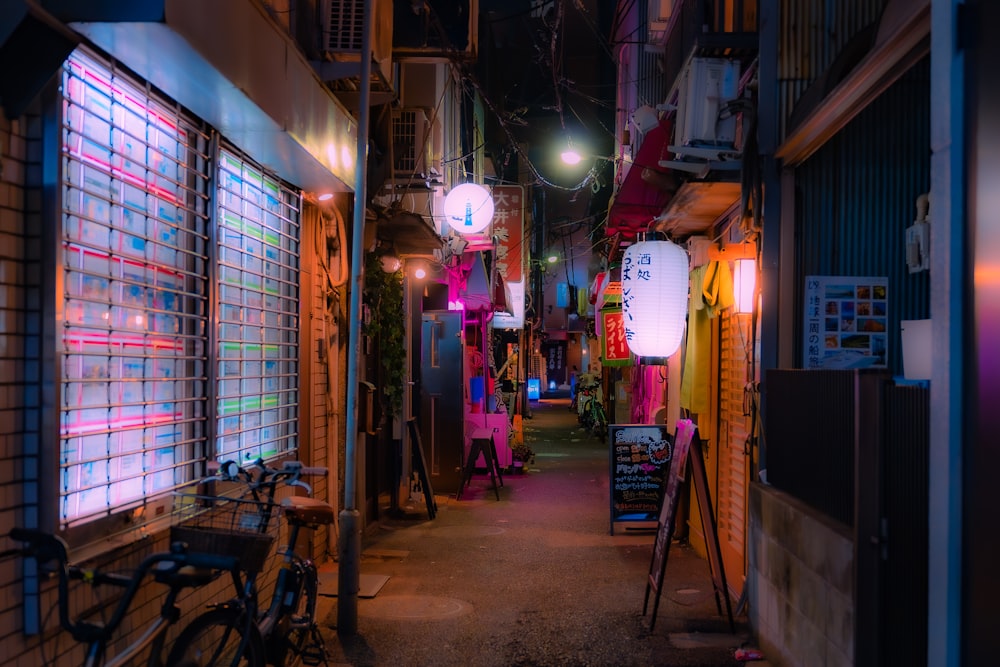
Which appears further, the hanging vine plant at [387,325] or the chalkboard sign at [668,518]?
the hanging vine plant at [387,325]

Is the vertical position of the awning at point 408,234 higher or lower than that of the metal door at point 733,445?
higher

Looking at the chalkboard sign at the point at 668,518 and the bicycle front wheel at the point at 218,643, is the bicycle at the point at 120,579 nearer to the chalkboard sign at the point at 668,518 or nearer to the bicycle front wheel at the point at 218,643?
the bicycle front wheel at the point at 218,643

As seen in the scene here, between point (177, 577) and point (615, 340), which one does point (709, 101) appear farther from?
point (615, 340)

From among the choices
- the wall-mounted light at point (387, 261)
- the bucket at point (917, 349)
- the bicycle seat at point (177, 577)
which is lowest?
the bicycle seat at point (177, 577)

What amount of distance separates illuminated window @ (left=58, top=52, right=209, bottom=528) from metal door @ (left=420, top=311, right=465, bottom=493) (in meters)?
9.21

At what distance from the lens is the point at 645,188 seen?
10.4 metres

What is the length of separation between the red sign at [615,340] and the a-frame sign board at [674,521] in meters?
8.08

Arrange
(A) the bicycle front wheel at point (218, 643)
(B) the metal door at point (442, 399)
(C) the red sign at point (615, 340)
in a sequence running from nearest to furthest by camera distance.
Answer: (A) the bicycle front wheel at point (218, 643) < (B) the metal door at point (442, 399) < (C) the red sign at point (615, 340)

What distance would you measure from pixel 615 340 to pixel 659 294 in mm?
7066

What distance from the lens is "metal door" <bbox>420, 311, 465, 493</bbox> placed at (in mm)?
15000

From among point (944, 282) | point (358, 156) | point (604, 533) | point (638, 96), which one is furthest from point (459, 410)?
point (944, 282)

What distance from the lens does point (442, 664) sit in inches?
253

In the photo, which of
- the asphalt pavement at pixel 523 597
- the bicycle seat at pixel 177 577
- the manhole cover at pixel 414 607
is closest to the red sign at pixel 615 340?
the asphalt pavement at pixel 523 597

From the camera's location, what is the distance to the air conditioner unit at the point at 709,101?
815cm
